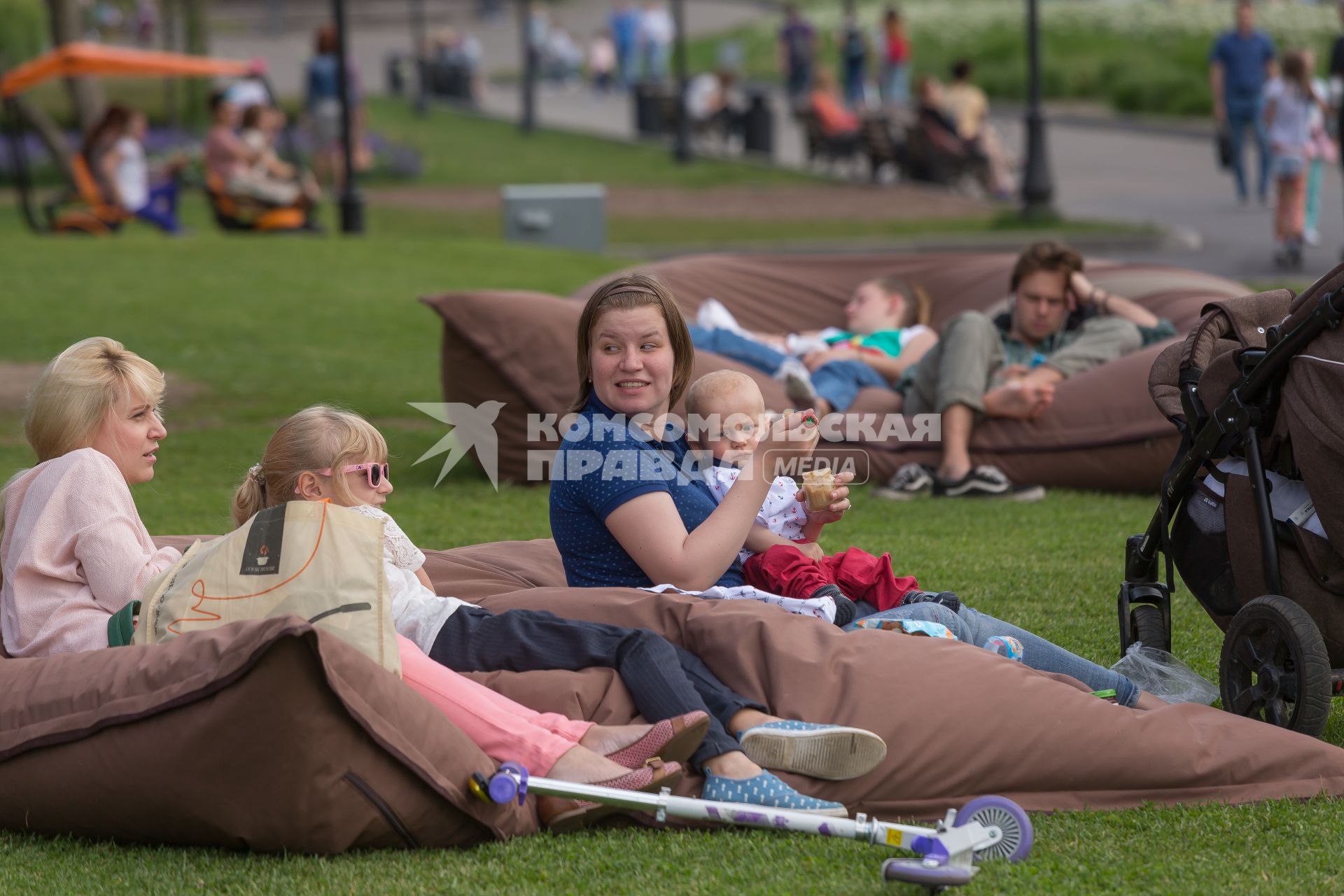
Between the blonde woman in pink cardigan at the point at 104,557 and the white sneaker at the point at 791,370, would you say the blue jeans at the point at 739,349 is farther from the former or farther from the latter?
the blonde woman in pink cardigan at the point at 104,557

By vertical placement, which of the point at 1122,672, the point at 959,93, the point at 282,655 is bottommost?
the point at 1122,672

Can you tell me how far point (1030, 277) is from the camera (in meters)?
7.59

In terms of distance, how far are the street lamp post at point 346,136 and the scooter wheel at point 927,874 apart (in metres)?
13.2

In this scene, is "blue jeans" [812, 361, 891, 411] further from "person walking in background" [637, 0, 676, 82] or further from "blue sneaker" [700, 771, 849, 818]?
"person walking in background" [637, 0, 676, 82]

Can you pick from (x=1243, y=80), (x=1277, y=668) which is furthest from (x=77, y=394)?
(x=1243, y=80)

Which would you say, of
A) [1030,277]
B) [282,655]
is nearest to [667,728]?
[282,655]

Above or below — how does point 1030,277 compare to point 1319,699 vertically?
above

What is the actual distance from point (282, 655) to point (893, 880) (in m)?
1.31

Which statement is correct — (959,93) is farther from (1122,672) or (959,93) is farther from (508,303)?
(1122,672)

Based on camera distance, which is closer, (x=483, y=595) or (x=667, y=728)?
(x=667, y=728)

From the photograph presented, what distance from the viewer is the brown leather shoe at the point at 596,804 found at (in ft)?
11.2

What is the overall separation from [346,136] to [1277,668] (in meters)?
12.8

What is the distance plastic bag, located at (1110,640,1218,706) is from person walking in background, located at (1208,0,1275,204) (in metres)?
14.6

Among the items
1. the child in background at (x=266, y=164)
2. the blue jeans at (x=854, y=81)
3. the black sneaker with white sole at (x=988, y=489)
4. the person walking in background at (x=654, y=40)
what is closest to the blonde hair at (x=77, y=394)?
the black sneaker with white sole at (x=988, y=489)
